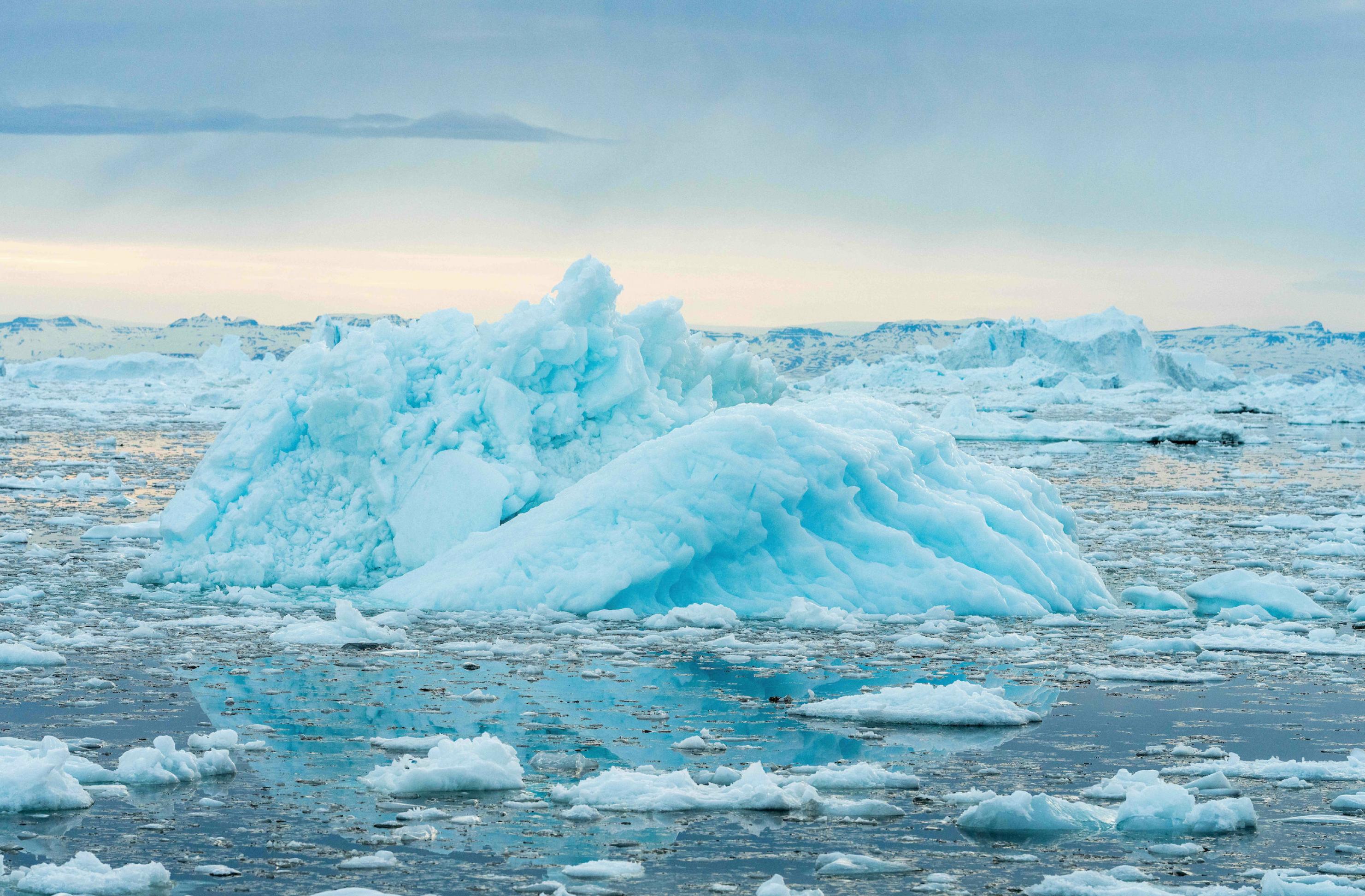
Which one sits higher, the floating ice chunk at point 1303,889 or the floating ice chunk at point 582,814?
the floating ice chunk at point 1303,889

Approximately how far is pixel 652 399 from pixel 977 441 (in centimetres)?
2492

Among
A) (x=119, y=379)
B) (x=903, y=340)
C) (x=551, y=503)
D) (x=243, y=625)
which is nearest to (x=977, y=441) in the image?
(x=551, y=503)

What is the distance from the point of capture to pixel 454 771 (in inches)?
237

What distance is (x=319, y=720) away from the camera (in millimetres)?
7312

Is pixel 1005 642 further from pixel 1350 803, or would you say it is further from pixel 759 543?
pixel 1350 803

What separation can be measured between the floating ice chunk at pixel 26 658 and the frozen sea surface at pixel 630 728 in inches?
3.5

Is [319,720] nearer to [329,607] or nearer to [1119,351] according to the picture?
[329,607]

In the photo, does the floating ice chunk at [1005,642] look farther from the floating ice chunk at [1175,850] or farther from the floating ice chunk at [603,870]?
the floating ice chunk at [603,870]

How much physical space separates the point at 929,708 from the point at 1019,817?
6.31ft

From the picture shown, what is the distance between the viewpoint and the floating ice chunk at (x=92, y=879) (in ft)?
15.3

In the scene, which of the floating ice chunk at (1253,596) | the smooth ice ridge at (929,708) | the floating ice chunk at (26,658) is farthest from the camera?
the floating ice chunk at (1253,596)

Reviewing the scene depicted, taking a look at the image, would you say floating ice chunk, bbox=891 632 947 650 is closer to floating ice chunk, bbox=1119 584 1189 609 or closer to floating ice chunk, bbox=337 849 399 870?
floating ice chunk, bbox=1119 584 1189 609

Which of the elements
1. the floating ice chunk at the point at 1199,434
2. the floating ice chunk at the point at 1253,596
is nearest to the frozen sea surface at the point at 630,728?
the floating ice chunk at the point at 1253,596

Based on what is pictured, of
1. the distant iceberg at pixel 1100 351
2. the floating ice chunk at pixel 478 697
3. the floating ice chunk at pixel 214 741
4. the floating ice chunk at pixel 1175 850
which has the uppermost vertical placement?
the distant iceberg at pixel 1100 351
